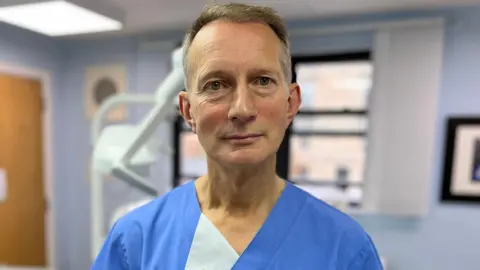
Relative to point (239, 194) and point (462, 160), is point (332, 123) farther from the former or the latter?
point (239, 194)

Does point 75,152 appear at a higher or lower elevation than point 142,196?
higher

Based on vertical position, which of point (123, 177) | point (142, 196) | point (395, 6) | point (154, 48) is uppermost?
point (395, 6)

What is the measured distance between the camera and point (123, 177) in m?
1.04

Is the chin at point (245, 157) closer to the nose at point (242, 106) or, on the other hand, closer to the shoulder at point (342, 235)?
the nose at point (242, 106)

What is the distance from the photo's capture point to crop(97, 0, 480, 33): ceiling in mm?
1293

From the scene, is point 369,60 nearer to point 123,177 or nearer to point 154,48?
point 154,48

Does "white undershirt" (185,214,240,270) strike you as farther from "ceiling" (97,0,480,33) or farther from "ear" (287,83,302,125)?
"ceiling" (97,0,480,33)

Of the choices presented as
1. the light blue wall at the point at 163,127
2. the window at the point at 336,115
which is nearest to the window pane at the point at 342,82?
the window at the point at 336,115

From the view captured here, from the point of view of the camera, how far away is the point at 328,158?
2777 millimetres

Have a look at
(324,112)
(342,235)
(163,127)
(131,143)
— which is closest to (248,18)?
(342,235)

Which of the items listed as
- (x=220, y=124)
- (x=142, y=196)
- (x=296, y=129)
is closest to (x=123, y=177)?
(x=220, y=124)

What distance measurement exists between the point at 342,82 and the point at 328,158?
90cm

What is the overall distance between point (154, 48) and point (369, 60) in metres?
1.33

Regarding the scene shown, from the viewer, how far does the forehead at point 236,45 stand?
0.45 meters
